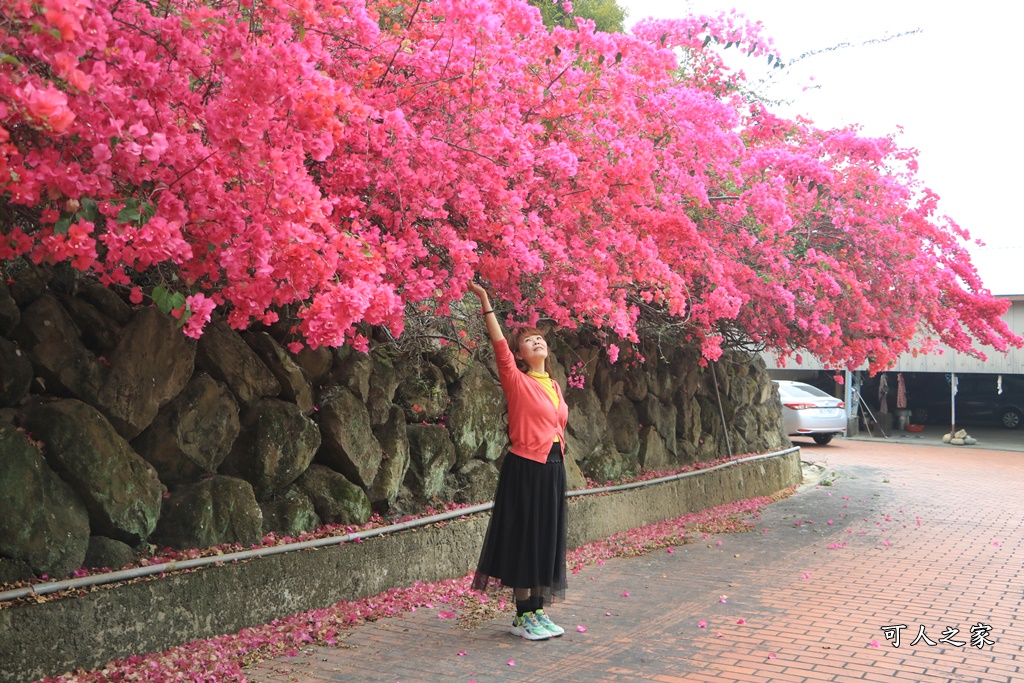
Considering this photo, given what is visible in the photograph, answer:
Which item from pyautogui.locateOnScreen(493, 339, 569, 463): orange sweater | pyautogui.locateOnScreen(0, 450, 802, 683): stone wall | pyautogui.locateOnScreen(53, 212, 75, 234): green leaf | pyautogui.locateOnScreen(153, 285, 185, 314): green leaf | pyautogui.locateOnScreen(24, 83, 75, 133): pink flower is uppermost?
pyautogui.locateOnScreen(24, 83, 75, 133): pink flower

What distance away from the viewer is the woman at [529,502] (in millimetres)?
5805

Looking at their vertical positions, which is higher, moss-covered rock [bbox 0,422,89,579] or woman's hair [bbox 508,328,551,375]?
woman's hair [bbox 508,328,551,375]

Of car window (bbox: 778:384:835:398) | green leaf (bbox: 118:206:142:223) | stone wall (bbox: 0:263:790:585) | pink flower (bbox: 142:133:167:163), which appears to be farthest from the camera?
car window (bbox: 778:384:835:398)

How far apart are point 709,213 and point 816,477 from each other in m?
8.57

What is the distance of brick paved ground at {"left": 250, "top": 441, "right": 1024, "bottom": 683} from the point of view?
5215 millimetres

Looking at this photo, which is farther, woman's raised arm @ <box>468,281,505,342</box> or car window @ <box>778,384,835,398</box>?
car window @ <box>778,384,835,398</box>


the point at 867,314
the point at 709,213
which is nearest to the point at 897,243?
the point at 867,314

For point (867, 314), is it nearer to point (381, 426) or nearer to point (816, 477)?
point (816, 477)

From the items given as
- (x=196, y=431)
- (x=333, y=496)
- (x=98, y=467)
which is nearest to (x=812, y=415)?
(x=333, y=496)

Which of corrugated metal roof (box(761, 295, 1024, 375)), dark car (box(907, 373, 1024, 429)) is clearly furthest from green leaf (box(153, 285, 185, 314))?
dark car (box(907, 373, 1024, 429))

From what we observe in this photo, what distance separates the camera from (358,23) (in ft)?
15.5

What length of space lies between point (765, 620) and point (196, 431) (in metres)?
3.98

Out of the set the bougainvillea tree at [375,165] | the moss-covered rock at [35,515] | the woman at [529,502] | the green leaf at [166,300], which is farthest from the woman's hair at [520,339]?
the moss-covered rock at [35,515]

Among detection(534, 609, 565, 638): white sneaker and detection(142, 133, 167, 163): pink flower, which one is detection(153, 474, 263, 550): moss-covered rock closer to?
detection(534, 609, 565, 638): white sneaker
